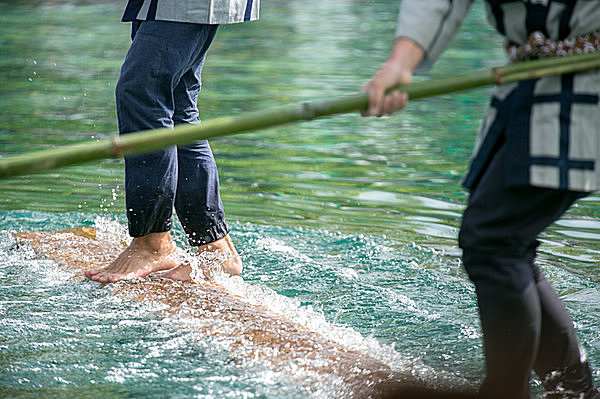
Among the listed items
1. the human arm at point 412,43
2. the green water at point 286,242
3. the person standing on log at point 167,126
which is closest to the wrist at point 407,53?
the human arm at point 412,43

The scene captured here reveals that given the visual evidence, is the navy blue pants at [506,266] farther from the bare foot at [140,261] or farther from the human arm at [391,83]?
the bare foot at [140,261]

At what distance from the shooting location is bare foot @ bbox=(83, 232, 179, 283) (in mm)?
3062

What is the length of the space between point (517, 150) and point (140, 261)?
1702 mm

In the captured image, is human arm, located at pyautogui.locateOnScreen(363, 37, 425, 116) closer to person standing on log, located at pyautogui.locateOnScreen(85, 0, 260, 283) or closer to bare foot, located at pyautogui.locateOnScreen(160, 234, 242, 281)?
person standing on log, located at pyautogui.locateOnScreen(85, 0, 260, 283)

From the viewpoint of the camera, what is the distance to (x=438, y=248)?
387 centimetres

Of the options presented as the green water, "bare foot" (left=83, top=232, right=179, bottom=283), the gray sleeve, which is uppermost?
the gray sleeve

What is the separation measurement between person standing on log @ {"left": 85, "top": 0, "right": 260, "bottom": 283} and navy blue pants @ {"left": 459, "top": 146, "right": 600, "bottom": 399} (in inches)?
53.3

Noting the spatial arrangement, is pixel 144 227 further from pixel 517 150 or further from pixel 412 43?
pixel 517 150

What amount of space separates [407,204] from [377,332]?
6.44ft

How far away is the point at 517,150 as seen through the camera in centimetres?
183

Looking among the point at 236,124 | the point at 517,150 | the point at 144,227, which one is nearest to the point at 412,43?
the point at 517,150

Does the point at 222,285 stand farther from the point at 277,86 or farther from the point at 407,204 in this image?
the point at 277,86

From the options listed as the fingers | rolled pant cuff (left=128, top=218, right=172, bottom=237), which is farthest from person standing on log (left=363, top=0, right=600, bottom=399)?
rolled pant cuff (left=128, top=218, right=172, bottom=237)

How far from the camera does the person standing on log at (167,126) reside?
2867 mm
